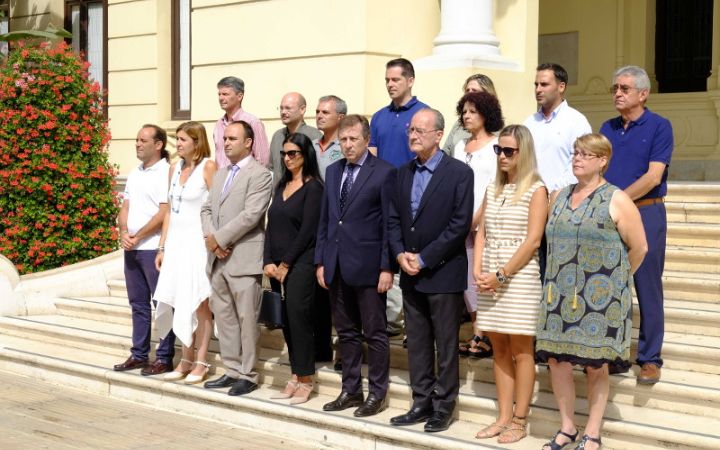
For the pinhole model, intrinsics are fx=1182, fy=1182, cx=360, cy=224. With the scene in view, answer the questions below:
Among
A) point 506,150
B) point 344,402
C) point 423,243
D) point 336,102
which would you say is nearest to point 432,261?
point 423,243

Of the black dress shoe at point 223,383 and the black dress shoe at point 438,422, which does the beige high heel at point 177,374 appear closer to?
the black dress shoe at point 223,383

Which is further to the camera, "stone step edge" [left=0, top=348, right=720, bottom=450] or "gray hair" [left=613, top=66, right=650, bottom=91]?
"gray hair" [left=613, top=66, right=650, bottom=91]

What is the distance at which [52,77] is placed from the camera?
43.5 ft

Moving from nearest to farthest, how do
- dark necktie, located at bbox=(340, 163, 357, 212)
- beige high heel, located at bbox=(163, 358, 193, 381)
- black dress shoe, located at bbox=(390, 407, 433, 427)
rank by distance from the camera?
1. black dress shoe, located at bbox=(390, 407, 433, 427)
2. dark necktie, located at bbox=(340, 163, 357, 212)
3. beige high heel, located at bbox=(163, 358, 193, 381)

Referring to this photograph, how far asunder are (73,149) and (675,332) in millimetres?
7752

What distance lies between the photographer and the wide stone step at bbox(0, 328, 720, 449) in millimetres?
6844

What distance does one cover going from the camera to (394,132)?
8594mm

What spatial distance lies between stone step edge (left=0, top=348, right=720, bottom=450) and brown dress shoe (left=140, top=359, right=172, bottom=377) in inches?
3.0

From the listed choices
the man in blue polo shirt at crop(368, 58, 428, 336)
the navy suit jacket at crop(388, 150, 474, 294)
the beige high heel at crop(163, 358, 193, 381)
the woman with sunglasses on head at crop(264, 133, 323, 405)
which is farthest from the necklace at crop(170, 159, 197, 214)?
the navy suit jacket at crop(388, 150, 474, 294)

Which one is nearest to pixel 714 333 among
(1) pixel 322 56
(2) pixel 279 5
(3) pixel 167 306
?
(3) pixel 167 306

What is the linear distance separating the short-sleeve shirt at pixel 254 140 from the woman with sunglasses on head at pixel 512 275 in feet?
8.62

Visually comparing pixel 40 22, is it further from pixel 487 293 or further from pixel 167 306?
pixel 487 293

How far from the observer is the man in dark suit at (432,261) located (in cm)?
736

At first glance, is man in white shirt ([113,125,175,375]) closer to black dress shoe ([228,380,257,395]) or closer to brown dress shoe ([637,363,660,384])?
black dress shoe ([228,380,257,395])
